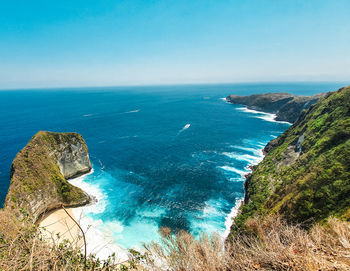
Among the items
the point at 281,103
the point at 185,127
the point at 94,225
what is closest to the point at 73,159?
the point at 94,225

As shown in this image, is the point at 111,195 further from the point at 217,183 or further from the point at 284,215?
the point at 284,215

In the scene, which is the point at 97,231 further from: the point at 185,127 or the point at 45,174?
the point at 185,127

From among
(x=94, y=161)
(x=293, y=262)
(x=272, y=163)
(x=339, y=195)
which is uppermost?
(x=293, y=262)

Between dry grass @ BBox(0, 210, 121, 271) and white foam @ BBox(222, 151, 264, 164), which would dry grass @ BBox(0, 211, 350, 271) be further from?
white foam @ BBox(222, 151, 264, 164)

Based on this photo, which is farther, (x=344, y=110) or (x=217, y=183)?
(x=217, y=183)

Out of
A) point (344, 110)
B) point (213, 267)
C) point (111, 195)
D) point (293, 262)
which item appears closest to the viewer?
point (293, 262)

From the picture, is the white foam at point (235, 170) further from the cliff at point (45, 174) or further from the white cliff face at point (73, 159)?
the white cliff face at point (73, 159)

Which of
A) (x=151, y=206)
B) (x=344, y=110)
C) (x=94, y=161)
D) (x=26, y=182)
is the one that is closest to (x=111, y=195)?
(x=151, y=206)
